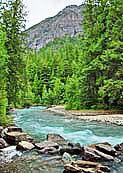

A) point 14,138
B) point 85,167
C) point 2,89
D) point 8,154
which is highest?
point 2,89

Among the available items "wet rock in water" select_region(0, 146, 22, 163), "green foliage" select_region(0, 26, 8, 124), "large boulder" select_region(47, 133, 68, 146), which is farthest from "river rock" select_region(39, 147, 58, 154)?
"green foliage" select_region(0, 26, 8, 124)

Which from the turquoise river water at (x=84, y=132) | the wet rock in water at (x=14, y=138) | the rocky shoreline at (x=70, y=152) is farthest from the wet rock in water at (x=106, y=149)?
the wet rock in water at (x=14, y=138)

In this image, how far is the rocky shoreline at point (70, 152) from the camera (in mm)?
12938

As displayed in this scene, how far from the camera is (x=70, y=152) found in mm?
15672

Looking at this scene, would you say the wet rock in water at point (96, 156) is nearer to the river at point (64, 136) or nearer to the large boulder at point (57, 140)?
the river at point (64, 136)

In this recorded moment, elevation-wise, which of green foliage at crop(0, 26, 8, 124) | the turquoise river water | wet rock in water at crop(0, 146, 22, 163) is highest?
green foliage at crop(0, 26, 8, 124)

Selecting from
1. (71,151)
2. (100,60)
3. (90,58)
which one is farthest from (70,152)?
(90,58)

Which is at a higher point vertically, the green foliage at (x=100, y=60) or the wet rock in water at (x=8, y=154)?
the green foliage at (x=100, y=60)

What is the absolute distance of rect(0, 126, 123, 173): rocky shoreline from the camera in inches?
509

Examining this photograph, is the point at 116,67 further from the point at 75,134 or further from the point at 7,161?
the point at 7,161

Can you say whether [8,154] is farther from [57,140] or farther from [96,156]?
[96,156]

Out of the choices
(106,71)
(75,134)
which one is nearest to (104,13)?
(106,71)

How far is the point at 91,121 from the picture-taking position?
→ 28.3 meters

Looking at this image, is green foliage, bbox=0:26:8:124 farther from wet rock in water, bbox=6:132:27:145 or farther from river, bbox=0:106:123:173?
wet rock in water, bbox=6:132:27:145
